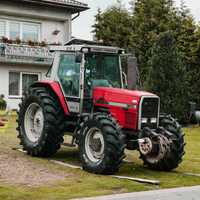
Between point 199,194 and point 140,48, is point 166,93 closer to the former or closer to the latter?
point 140,48

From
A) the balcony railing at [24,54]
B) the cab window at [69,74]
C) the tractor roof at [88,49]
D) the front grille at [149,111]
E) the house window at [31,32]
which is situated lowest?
the front grille at [149,111]

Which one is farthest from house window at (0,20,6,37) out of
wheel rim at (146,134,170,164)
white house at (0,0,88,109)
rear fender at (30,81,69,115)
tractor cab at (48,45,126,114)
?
wheel rim at (146,134,170,164)

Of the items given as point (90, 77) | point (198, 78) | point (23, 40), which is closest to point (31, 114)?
point (90, 77)

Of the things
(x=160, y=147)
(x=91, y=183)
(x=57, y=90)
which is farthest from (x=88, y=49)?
(x=91, y=183)

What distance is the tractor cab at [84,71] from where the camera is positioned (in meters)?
13.1

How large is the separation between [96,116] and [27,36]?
2378 cm

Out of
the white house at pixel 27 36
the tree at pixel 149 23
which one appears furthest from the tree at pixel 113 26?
the white house at pixel 27 36

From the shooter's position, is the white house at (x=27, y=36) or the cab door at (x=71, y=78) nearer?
the cab door at (x=71, y=78)

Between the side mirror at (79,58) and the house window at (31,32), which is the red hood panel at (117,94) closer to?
the side mirror at (79,58)

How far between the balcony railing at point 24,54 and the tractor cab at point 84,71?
17722 millimetres

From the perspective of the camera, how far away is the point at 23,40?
34.2m

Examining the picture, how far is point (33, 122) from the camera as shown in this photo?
46.8ft

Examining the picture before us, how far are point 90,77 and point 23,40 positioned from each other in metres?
21.7

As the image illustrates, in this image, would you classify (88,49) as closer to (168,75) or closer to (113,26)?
(168,75)
